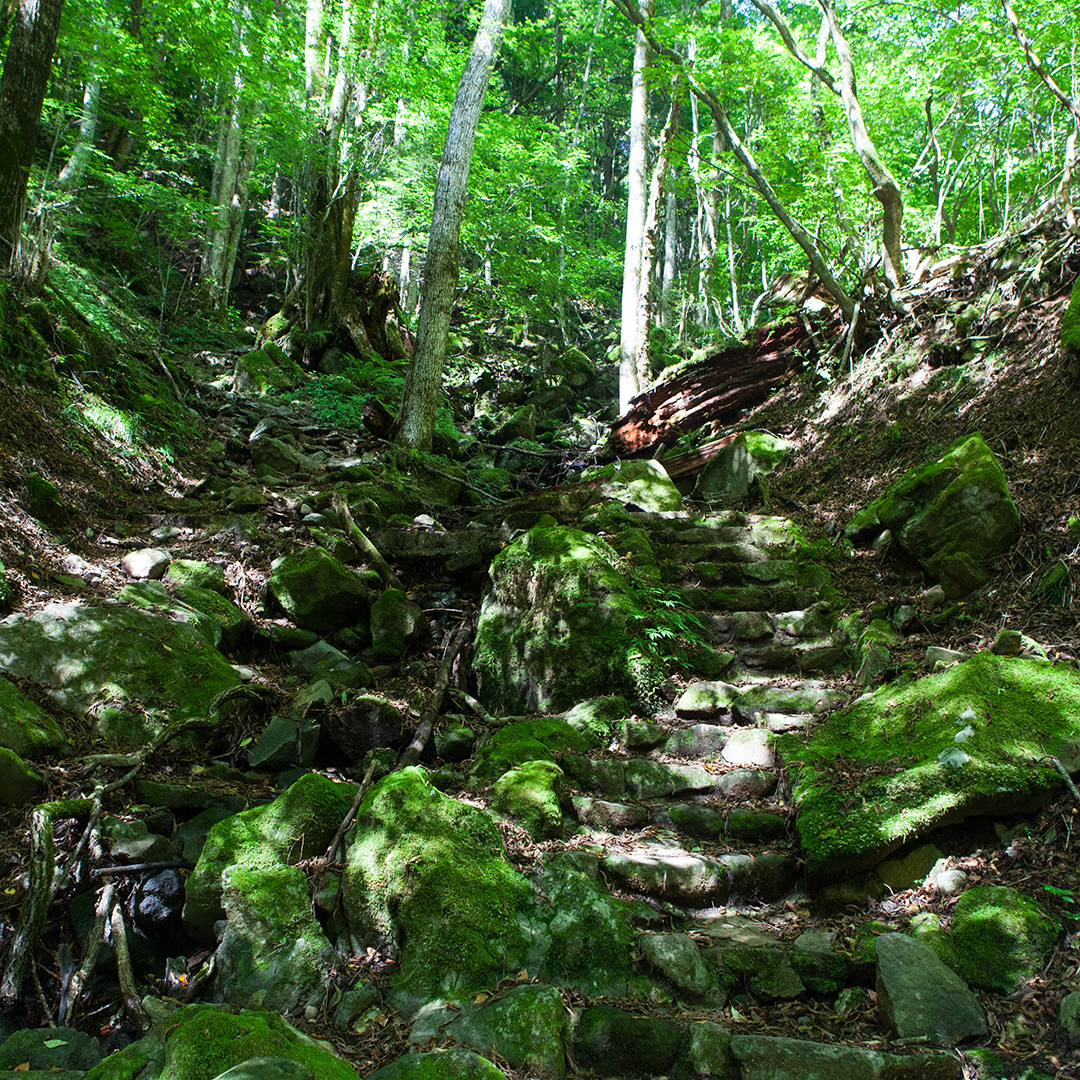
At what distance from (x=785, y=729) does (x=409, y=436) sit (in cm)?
718

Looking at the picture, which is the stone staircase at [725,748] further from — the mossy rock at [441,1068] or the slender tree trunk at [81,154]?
the slender tree trunk at [81,154]

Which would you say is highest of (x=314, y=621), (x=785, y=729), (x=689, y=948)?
(x=314, y=621)

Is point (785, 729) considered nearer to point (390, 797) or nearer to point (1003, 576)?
point (1003, 576)

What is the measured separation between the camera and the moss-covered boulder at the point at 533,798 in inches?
134

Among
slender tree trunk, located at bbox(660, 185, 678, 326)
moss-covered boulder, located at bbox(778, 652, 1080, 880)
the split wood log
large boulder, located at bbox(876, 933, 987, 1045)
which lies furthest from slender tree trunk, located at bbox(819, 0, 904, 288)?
slender tree trunk, located at bbox(660, 185, 678, 326)

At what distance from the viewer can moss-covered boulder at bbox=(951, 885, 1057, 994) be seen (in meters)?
2.31

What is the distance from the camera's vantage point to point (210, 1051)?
1.84 m

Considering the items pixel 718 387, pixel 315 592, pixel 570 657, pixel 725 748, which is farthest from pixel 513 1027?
pixel 718 387

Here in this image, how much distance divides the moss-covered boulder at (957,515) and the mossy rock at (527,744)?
9.51 ft

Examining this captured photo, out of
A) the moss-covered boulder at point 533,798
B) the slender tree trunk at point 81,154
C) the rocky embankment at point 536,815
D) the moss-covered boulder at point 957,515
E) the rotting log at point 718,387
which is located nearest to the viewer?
the rocky embankment at point 536,815

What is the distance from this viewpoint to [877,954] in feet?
8.00

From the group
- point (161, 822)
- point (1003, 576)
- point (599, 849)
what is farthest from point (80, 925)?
point (1003, 576)

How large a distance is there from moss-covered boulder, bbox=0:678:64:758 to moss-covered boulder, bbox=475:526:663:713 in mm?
2792

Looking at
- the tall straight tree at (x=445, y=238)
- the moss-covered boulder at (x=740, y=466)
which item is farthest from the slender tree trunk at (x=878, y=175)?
the tall straight tree at (x=445, y=238)
